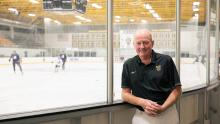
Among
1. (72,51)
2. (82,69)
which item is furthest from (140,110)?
(82,69)

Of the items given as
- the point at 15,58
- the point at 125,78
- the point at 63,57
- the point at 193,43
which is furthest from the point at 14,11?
the point at 193,43

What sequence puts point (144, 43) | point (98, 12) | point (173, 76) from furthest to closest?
1. point (98, 12)
2. point (173, 76)
3. point (144, 43)

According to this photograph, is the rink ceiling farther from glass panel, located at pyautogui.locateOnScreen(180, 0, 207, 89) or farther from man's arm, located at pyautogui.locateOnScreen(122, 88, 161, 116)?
man's arm, located at pyautogui.locateOnScreen(122, 88, 161, 116)

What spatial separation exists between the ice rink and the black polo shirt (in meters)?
0.47

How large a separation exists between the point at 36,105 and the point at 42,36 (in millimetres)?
623

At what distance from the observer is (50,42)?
9.71ft

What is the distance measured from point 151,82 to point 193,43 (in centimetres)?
225

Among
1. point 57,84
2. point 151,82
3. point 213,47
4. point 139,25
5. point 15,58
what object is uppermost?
point 139,25

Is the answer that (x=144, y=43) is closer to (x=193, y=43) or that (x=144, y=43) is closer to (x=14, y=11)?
(x=14, y=11)

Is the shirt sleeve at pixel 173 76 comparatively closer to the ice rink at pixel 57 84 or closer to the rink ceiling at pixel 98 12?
the ice rink at pixel 57 84

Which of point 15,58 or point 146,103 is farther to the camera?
point 15,58

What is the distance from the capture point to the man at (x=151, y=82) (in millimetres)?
2477

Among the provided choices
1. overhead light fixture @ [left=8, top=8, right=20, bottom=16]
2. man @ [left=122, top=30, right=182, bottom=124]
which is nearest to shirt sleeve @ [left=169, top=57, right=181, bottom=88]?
man @ [left=122, top=30, right=182, bottom=124]

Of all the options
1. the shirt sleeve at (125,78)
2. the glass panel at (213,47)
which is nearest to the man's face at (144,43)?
the shirt sleeve at (125,78)
